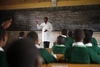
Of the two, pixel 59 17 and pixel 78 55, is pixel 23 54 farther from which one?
pixel 59 17

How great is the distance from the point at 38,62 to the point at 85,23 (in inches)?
324

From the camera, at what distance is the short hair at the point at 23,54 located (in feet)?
3.21

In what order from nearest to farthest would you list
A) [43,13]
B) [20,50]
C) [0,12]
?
[20,50] → [43,13] → [0,12]

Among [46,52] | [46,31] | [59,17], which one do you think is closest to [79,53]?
[46,52]

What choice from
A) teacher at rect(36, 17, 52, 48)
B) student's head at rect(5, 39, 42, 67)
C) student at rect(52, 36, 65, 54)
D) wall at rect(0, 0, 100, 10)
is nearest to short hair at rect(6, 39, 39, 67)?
student's head at rect(5, 39, 42, 67)

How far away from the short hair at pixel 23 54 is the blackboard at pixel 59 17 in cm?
815

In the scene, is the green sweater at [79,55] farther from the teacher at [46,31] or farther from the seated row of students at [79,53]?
the teacher at [46,31]

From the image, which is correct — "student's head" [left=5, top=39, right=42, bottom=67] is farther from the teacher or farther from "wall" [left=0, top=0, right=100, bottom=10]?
"wall" [left=0, top=0, right=100, bottom=10]

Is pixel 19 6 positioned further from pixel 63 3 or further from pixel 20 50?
pixel 20 50

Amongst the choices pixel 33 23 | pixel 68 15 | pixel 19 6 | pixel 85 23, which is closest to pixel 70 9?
pixel 68 15

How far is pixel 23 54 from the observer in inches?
38.6

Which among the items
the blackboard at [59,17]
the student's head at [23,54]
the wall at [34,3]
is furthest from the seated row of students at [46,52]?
the wall at [34,3]

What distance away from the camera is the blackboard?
8969 mm

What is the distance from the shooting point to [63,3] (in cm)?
945
